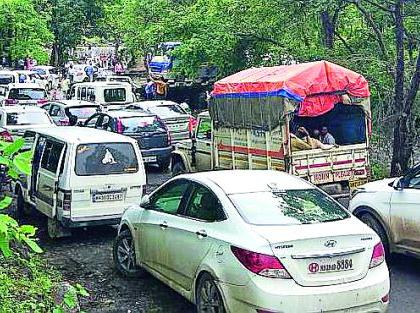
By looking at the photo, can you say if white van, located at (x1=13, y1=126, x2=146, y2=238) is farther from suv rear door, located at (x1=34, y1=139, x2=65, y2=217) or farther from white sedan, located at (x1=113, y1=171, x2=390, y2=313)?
white sedan, located at (x1=113, y1=171, x2=390, y2=313)

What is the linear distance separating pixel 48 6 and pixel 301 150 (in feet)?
111

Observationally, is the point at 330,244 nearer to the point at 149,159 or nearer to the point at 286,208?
the point at 286,208

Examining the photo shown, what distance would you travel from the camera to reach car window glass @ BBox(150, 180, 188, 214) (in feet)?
25.9

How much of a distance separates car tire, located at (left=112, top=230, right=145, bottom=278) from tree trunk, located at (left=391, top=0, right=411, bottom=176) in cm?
766

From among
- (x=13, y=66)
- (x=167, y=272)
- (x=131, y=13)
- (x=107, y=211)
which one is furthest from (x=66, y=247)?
(x=13, y=66)

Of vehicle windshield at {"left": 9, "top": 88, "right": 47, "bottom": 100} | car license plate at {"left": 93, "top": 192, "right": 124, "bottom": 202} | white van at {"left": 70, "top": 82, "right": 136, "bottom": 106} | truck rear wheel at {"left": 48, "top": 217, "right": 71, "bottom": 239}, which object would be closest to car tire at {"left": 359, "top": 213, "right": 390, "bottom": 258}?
car license plate at {"left": 93, "top": 192, "right": 124, "bottom": 202}

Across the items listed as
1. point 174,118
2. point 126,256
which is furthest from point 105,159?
point 174,118

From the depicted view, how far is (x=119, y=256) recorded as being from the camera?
→ 30.0 ft

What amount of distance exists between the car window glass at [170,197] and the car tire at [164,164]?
9.89 metres

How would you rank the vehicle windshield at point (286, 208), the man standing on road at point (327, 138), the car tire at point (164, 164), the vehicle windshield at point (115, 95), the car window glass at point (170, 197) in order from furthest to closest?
the vehicle windshield at point (115, 95) → the car tire at point (164, 164) → the man standing on road at point (327, 138) → the car window glass at point (170, 197) → the vehicle windshield at point (286, 208)

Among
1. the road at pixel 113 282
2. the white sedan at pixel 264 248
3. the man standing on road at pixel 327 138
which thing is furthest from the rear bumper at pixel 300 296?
the man standing on road at pixel 327 138

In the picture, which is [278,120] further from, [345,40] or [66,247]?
[345,40]

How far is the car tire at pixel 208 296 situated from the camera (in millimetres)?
6613

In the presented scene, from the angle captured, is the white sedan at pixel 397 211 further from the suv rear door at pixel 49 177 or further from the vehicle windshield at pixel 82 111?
the vehicle windshield at pixel 82 111
